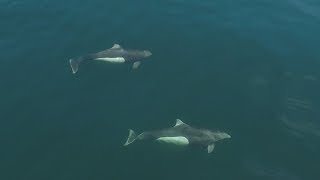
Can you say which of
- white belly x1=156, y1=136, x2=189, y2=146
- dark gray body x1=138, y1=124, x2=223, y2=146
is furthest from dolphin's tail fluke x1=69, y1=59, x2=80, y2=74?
white belly x1=156, y1=136, x2=189, y2=146

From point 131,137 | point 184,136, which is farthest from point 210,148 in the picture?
point 131,137

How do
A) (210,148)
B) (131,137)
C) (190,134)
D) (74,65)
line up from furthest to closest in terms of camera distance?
1. (74,65)
2. (190,134)
3. (131,137)
4. (210,148)

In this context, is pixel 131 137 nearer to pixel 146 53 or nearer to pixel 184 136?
pixel 184 136

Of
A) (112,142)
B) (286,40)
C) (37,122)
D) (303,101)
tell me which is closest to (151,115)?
(112,142)

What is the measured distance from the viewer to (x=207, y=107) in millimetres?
40875

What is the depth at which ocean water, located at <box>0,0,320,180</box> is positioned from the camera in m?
36.3

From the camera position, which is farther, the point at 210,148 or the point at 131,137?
the point at 131,137

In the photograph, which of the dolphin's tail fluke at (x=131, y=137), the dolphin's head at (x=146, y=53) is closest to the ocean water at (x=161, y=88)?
the dolphin's tail fluke at (x=131, y=137)

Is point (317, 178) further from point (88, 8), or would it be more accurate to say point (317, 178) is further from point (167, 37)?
point (88, 8)

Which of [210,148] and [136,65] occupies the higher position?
[136,65]

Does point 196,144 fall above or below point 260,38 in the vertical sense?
below

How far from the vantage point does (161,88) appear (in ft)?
140

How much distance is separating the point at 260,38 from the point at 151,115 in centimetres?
1502

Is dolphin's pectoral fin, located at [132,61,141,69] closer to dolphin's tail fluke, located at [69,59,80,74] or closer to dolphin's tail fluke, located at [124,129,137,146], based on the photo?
dolphin's tail fluke, located at [69,59,80,74]
